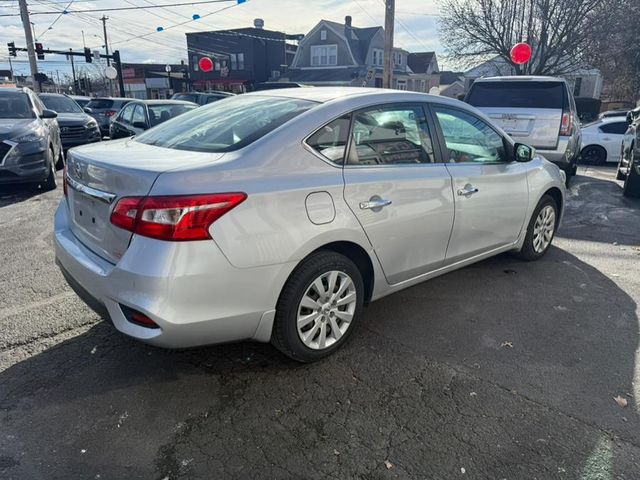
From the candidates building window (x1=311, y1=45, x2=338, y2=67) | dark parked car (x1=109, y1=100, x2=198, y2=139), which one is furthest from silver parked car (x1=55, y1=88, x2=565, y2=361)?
building window (x1=311, y1=45, x2=338, y2=67)

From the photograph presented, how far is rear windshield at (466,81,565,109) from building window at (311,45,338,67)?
36.7 metres

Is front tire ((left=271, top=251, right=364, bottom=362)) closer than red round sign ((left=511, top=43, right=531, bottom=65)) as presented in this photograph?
Yes

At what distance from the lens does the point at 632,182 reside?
8.45m

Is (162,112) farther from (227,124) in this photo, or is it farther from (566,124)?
(227,124)

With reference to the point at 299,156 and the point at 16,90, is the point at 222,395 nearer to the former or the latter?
the point at 299,156

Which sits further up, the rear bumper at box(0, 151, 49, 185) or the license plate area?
the license plate area

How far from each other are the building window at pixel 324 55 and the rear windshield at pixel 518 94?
36.7 m

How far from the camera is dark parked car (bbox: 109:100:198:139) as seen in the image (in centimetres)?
1037

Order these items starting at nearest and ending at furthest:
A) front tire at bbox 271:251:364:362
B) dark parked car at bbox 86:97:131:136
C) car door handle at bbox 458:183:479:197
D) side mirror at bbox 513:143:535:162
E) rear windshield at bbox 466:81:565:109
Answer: front tire at bbox 271:251:364:362
car door handle at bbox 458:183:479:197
side mirror at bbox 513:143:535:162
rear windshield at bbox 466:81:565:109
dark parked car at bbox 86:97:131:136

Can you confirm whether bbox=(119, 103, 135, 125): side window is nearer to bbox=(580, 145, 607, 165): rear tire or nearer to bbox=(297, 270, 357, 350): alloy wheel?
bbox=(297, 270, 357, 350): alloy wheel

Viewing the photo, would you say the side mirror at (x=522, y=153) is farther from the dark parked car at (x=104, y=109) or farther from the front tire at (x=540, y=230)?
the dark parked car at (x=104, y=109)

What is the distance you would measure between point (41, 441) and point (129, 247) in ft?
3.41

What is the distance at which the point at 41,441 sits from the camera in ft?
7.97

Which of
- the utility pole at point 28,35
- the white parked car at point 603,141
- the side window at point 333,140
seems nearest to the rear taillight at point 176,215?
the side window at point 333,140
